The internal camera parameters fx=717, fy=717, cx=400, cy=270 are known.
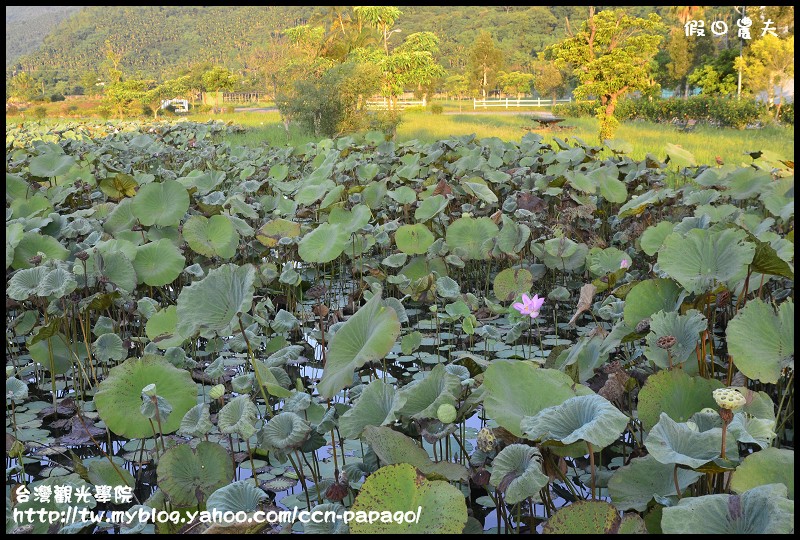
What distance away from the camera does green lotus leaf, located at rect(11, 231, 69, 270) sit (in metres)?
2.78

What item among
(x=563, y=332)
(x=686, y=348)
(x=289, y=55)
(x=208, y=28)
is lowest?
(x=563, y=332)

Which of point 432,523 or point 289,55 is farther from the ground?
point 289,55

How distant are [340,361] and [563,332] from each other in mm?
1666

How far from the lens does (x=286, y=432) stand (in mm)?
1480

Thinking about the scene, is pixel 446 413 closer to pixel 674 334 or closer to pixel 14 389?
pixel 674 334

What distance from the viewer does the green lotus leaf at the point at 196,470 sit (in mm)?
1507

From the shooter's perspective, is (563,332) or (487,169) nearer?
(563,332)

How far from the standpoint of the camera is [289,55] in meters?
27.0

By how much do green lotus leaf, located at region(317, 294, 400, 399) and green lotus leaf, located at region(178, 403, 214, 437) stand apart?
0.25m

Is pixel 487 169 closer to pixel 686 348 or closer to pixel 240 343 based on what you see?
pixel 240 343

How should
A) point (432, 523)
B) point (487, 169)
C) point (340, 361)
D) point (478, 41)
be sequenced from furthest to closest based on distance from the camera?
point (478, 41), point (487, 169), point (340, 361), point (432, 523)

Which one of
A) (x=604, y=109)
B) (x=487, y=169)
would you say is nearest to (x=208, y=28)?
(x=604, y=109)

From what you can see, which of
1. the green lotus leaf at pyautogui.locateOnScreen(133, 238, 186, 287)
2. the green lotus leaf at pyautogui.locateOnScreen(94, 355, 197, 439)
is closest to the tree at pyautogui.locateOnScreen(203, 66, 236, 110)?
the green lotus leaf at pyautogui.locateOnScreen(133, 238, 186, 287)

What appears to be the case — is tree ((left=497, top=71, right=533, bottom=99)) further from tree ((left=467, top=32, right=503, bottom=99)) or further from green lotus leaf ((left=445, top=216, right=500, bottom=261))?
green lotus leaf ((left=445, top=216, right=500, bottom=261))
